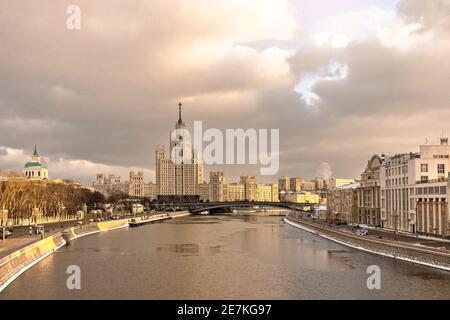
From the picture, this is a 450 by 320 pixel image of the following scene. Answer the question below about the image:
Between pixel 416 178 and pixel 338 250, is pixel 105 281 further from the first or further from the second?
pixel 416 178

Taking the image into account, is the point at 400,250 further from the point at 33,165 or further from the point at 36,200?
the point at 33,165

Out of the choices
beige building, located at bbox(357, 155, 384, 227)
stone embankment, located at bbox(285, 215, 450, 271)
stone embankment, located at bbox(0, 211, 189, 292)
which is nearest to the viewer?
stone embankment, located at bbox(0, 211, 189, 292)

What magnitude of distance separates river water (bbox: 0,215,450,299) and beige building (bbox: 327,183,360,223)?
105ft

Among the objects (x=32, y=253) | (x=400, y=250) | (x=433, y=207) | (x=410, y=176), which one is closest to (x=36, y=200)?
(x=32, y=253)

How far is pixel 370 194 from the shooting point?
8475 centimetres

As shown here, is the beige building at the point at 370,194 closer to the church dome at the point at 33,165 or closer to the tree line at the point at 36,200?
the tree line at the point at 36,200

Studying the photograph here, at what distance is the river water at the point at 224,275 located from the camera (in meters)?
35.4

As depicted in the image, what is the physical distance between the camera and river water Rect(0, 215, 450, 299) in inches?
1394

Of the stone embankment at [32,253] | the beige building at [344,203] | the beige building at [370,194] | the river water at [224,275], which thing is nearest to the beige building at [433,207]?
the river water at [224,275]

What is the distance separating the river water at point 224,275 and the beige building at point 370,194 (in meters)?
18.8

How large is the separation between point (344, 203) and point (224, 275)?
64871mm

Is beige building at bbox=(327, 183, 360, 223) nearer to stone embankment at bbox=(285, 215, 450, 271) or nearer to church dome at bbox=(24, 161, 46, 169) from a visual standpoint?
stone embankment at bbox=(285, 215, 450, 271)

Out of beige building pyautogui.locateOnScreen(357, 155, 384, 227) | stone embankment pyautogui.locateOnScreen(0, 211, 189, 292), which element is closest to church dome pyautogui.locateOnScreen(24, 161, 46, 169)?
stone embankment pyautogui.locateOnScreen(0, 211, 189, 292)
